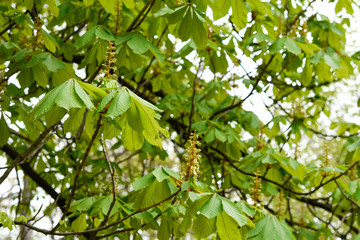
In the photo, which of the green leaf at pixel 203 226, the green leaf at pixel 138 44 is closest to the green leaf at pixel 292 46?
the green leaf at pixel 138 44

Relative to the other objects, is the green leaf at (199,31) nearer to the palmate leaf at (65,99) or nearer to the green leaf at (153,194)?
the green leaf at (153,194)

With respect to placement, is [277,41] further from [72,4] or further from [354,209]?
[354,209]

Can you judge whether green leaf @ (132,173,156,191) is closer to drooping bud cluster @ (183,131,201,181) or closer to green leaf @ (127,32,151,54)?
drooping bud cluster @ (183,131,201,181)

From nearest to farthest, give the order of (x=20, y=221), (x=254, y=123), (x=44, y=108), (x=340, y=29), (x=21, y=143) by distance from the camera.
→ (x=44, y=108) < (x=20, y=221) < (x=254, y=123) < (x=340, y=29) < (x=21, y=143)

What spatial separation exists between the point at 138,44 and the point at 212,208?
3.52ft

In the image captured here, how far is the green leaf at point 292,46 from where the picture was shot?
2.64 m

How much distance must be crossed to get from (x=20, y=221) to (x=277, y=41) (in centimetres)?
196

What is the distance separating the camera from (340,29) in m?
3.73

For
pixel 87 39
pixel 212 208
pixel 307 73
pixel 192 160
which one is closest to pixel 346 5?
pixel 307 73

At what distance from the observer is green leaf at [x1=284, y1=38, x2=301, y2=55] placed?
264cm

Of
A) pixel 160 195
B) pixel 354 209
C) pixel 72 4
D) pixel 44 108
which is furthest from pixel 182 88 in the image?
pixel 44 108

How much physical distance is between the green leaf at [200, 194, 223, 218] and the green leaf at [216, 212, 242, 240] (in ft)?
0.26

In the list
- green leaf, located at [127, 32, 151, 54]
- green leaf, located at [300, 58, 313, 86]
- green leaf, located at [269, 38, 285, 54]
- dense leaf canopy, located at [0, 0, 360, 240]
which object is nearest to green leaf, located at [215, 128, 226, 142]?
dense leaf canopy, located at [0, 0, 360, 240]

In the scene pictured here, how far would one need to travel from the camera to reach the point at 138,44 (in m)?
2.23
